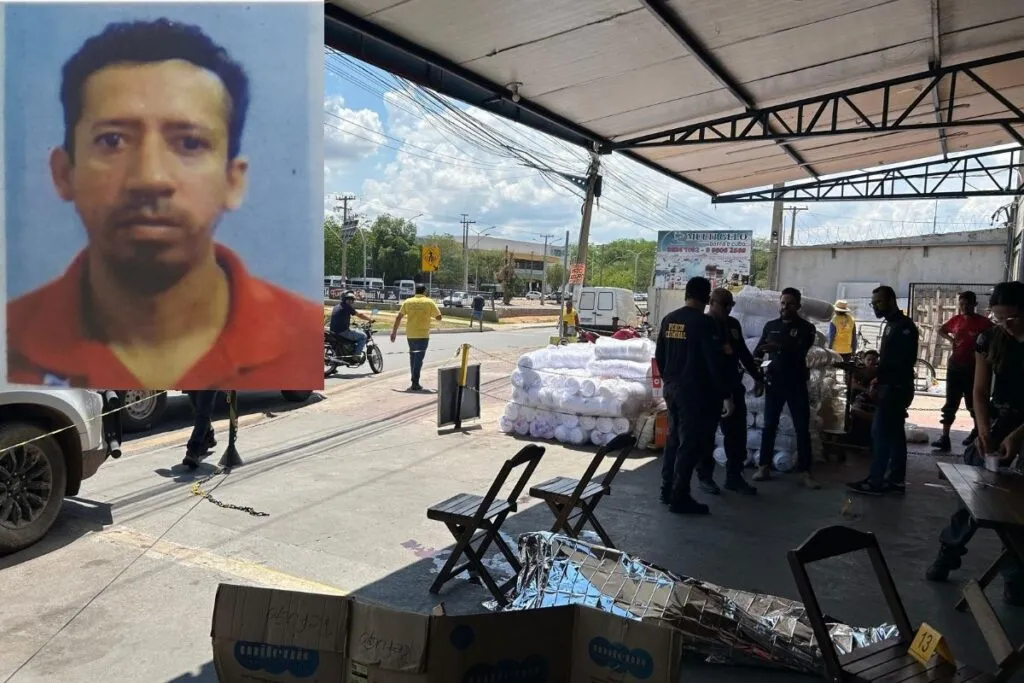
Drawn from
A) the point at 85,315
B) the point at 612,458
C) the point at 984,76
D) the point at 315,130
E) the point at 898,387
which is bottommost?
the point at 612,458

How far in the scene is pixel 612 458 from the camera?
7641mm

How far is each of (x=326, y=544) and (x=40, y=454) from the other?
1.87m

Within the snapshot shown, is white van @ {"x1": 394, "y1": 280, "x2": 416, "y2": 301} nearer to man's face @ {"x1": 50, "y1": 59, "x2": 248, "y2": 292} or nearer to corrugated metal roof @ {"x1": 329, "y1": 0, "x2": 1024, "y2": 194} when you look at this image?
corrugated metal roof @ {"x1": 329, "y1": 0, "x2": 1024, "y2": 194}

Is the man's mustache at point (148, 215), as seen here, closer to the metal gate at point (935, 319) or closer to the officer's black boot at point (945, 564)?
the officer's black boot at point (945, 564)

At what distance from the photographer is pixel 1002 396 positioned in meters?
4.21

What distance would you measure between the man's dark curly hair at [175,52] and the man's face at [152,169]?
0.08 ft

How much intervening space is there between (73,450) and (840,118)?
33.0 ft

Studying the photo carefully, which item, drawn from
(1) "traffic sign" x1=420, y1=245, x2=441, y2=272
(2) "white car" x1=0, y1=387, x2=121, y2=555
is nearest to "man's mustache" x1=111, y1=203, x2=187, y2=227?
(2) "white car" x1=0, y1=387, x2=121, y2=555

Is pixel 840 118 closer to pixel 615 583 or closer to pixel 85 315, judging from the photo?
pixel 615 583

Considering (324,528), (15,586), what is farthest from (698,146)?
(15,586)

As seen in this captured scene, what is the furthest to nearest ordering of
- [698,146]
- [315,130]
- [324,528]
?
1. [698,146]
2. [324,528]
3. [315,130]

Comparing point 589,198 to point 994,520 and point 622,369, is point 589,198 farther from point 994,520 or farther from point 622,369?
point 994,520

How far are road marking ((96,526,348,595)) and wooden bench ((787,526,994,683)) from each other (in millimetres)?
2522

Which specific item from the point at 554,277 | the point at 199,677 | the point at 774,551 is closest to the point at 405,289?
the point at 554,277
